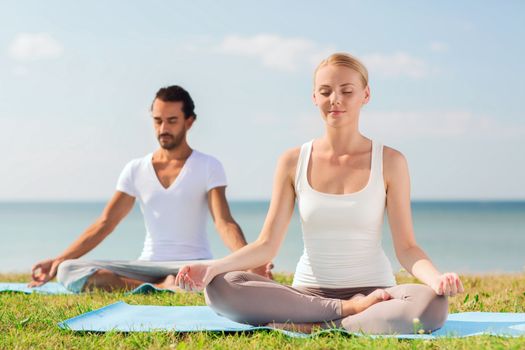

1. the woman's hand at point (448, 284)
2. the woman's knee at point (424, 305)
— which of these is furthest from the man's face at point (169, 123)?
the woman's hand at point (448, 284)

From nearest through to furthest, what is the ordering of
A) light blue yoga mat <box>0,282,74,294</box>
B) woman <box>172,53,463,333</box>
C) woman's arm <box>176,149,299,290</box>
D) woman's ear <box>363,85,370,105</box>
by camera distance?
woman <box>172,53,463,333</box> < woman's arm <box>176,149,299,290</box> < woman's ear <box>363,85,370,105</box> < light blue yoga mat <box>0,282,74,294</box>

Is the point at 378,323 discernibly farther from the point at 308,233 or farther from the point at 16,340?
the point at 16,340

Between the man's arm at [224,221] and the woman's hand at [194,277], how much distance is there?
2.31m

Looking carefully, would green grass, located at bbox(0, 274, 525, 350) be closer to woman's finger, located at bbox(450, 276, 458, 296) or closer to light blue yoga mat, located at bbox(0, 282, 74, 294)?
woman's finger, located at bbox(450, 276, 458, 296)

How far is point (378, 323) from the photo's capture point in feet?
13.5

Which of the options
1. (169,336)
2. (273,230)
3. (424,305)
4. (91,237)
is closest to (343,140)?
(273,230)

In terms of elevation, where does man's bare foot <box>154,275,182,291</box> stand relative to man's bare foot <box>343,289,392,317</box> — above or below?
below

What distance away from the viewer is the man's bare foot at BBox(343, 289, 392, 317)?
423 centimetres

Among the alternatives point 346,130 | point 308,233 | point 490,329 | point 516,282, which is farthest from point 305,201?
point 516,282

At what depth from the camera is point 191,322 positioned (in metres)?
4.60

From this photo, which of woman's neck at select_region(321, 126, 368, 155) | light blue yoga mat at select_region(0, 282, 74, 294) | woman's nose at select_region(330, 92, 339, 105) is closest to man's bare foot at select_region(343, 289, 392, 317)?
woman's neck at select_region(321, 126, 368, 155)

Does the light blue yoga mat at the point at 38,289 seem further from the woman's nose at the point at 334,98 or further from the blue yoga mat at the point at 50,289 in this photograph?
the woman's nose at the point at 334,98

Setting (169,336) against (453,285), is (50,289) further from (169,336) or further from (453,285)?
(453,285)

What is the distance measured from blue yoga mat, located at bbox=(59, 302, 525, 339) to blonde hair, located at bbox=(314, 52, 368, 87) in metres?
1.49
